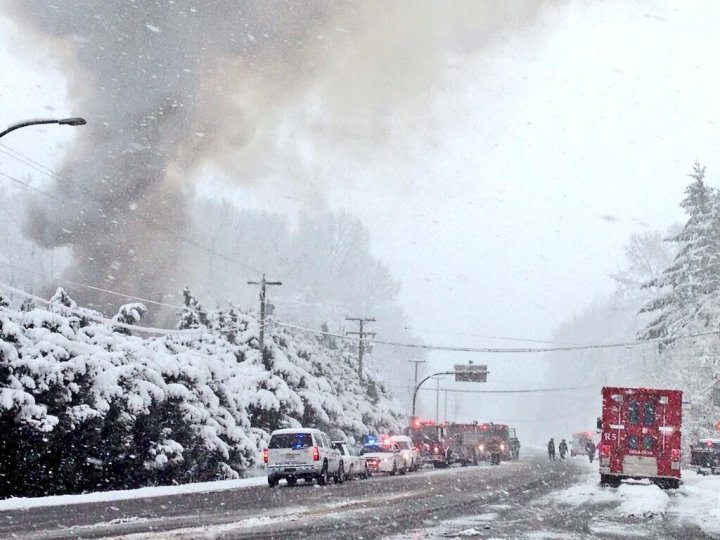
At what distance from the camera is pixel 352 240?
90.9m

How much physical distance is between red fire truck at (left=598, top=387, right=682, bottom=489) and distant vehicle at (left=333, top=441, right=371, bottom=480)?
10.2 m

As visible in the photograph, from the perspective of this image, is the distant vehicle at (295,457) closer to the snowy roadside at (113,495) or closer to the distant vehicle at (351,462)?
the snowy roadside at (113,495)

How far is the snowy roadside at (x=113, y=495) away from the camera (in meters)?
19.6

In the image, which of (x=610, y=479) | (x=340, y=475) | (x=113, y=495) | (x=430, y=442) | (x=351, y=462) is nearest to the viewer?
(x=113, y=495)

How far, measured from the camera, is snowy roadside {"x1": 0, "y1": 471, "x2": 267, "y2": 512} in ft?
64.4

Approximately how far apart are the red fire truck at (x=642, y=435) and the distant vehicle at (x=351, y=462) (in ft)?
33.6

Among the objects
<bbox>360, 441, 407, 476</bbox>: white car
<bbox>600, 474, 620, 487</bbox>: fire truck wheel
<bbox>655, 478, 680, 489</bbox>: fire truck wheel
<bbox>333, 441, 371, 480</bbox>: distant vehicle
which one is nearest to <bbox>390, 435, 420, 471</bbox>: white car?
<bbox>360, 441, 407, 476</bbox>: white car

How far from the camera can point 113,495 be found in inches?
891

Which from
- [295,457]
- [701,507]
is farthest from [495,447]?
[701,507]

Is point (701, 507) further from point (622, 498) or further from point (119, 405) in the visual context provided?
point (119, 405)

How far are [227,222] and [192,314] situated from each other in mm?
47077

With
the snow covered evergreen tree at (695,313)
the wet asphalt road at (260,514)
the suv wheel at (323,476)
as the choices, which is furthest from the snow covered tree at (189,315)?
the snow covered evergreen tree at (695,313)

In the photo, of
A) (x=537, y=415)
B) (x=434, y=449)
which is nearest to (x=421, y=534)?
(x=434, y=449)

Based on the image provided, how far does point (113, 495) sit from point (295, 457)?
7.19 meters
